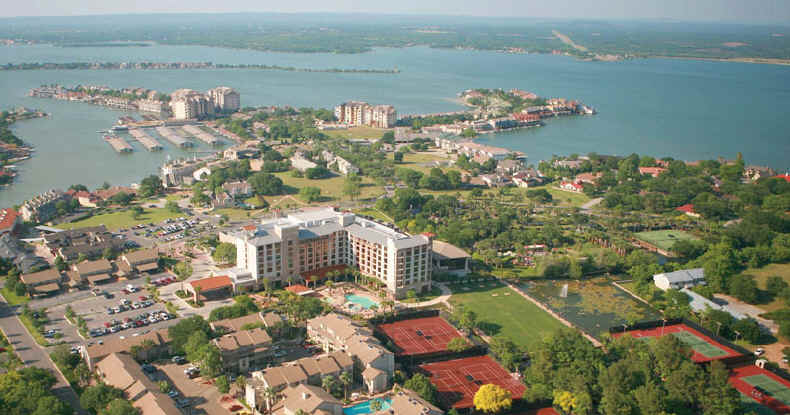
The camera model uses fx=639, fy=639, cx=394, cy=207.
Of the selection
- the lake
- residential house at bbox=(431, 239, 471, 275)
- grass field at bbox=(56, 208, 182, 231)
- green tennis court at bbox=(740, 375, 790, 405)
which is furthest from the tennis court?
the lake

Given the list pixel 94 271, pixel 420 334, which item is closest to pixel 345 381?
pixel 420 334

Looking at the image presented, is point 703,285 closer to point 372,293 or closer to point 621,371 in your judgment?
point 621,371

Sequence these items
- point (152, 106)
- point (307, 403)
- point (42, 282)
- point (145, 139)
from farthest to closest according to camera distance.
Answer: point (152, 106) → point (145, 139) → point (42, 282) → point (307, 403)

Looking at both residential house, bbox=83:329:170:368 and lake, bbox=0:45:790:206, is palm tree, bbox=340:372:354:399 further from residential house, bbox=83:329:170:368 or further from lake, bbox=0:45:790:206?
lake, bbox=0:45:790:206

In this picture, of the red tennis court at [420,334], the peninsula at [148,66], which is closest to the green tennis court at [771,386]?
the red tennis court at [420,334]

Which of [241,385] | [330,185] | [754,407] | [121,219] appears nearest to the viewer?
[241,385]

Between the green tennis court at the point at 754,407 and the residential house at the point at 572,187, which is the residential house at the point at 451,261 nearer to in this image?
the green tennis court at the point at 754,407

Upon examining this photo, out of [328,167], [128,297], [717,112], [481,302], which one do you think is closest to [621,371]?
[481,302]

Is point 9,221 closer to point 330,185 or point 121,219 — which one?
point 121,219
